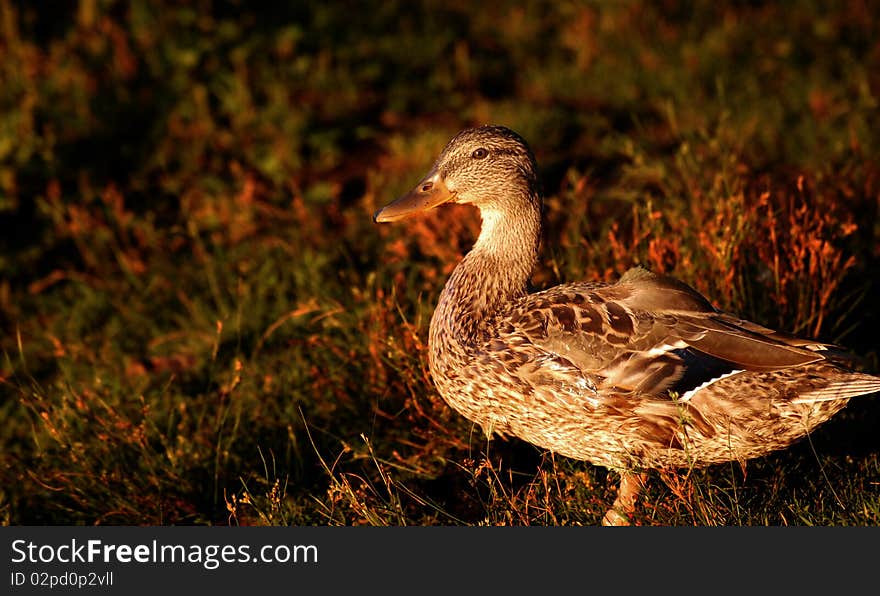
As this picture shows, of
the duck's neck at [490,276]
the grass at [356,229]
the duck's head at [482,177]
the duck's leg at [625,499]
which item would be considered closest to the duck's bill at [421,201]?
the duck's head at [482,177]

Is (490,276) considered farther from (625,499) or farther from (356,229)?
(356,229)

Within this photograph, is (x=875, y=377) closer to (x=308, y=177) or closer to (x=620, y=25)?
(x=308, y=177)

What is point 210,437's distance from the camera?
4477mm

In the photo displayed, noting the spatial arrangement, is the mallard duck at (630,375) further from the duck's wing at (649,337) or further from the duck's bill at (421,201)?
the duck's bill at (421,201)

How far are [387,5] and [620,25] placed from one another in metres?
2.01

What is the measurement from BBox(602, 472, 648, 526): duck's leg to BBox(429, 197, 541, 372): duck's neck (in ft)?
2.61

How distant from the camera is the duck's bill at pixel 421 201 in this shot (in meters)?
4.16

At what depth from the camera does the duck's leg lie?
3.60 meters

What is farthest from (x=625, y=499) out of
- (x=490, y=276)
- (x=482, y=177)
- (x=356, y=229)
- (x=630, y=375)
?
(x=356, y=229)

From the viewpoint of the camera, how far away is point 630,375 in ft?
11.7

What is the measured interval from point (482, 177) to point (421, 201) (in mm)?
273

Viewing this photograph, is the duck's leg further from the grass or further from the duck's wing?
the duck's wing

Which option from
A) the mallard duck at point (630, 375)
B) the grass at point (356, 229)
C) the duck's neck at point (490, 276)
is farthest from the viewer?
the grass at point (356, 229)

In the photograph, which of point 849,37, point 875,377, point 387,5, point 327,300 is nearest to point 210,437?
point 327,300
